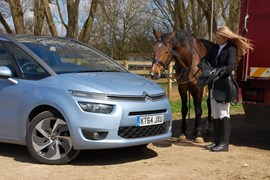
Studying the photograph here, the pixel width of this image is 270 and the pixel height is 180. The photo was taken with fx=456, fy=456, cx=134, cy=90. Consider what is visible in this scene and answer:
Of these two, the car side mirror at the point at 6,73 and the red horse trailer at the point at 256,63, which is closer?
the car side mirror at the point at 6,73

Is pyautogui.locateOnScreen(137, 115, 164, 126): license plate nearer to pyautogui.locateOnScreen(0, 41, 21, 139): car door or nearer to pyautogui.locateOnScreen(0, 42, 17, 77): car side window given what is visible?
pyautogui.locateOnScreen(0, 41, 21, 139): car door

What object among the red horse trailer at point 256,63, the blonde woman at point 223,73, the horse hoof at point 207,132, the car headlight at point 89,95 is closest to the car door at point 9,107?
the car headlight at point 89,95

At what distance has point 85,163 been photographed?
613cm

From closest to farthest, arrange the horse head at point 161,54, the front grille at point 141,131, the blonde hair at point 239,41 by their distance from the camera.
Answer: the front grille at point 141,131, the blonde hair at point 239,41, the horse head at point 161,54

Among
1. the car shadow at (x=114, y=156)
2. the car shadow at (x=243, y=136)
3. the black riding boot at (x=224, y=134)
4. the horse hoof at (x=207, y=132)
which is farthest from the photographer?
the horse hoof at (x=207, y=132)

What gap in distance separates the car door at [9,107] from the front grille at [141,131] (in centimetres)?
150

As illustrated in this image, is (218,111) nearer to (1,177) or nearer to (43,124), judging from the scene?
(43,124)

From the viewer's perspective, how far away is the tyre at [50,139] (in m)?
5.93

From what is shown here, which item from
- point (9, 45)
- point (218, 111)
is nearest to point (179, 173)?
point (218, 111)

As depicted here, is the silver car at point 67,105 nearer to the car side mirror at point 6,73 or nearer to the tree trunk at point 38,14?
the car side mirror at point 6,73

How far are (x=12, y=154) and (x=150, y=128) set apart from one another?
2.16 metres

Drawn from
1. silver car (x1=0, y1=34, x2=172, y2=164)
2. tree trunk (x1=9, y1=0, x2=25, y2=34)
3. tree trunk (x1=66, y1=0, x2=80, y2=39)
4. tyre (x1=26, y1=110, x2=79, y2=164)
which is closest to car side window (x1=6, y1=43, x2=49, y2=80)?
silver car (x1=0, y1=34, x2=172, y2=164)

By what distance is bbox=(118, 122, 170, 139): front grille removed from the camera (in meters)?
5.88

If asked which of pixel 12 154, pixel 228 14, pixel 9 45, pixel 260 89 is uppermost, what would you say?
pixel 228 14
